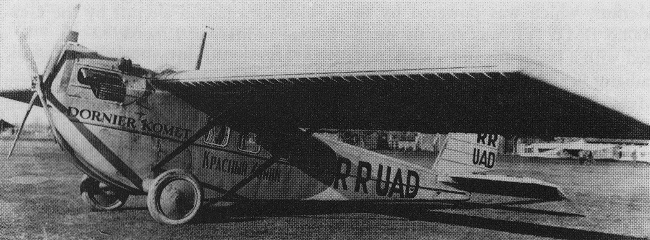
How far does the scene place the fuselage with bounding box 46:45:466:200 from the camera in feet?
22.5

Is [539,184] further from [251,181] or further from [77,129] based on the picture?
[77,129]

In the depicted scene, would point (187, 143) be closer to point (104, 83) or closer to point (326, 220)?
point (104, 83)

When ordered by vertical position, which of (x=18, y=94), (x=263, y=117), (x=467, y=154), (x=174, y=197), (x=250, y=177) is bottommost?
(x=174, y=197)

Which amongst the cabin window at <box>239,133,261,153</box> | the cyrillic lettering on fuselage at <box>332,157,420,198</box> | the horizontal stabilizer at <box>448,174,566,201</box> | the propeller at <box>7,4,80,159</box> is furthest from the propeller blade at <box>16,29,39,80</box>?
the horizontal stabilizer at <box>448,174,566,201</box>

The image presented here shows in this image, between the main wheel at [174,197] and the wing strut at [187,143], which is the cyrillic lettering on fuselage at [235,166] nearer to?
the wing strut at [187,143]

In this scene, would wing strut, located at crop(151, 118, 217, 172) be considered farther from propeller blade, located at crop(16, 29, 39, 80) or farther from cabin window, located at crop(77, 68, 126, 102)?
propeller blade, located at crop(16, 29, 39, 80)

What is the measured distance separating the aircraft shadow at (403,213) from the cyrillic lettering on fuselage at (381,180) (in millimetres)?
288

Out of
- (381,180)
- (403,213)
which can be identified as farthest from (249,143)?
(403,213)

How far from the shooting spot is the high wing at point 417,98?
500cm

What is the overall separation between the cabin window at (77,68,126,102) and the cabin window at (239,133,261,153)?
1.88 metres

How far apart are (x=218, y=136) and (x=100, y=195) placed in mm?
2561

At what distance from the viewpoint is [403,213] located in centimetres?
952

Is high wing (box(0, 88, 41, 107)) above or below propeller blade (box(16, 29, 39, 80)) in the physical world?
below

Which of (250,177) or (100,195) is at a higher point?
(250,177)
